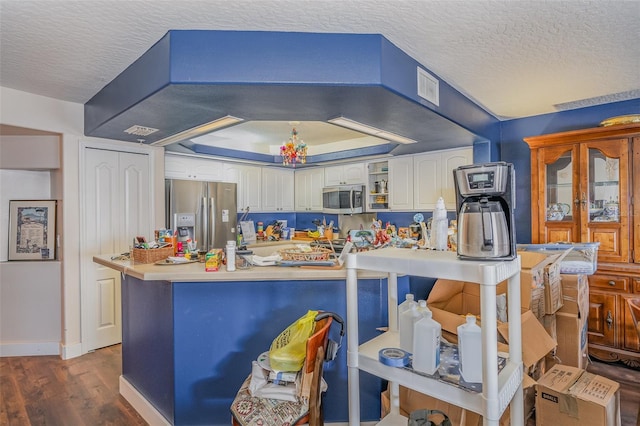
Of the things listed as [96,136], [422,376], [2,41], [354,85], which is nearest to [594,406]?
[422,376]

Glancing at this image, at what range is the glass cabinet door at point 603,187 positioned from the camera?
3.13m

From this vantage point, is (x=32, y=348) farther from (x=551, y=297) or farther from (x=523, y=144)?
(x=523, y=144)

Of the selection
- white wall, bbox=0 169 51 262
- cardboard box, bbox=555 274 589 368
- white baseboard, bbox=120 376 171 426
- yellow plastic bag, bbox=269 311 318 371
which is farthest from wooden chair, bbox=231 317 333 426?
white wall, bbox=0 169 51 262

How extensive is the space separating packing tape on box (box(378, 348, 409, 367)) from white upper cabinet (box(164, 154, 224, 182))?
3741 millimetres

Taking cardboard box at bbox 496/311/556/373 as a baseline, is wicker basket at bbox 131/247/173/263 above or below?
above

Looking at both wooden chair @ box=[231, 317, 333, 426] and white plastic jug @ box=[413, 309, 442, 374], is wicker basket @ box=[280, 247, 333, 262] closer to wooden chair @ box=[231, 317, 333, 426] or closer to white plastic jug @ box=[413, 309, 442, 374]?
wooden chair @ box=[231, 317, 333, 426]

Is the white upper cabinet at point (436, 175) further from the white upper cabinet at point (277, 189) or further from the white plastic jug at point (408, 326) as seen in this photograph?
the white plastic jug at point (408, 326)

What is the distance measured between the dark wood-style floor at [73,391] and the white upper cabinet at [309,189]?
3.38 metres

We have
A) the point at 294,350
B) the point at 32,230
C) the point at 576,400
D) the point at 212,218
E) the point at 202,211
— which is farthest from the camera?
the point at 212,218

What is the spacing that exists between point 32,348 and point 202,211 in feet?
7.14

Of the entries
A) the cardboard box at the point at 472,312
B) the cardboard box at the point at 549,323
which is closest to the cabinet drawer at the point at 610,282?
the cardboard box at the point at 549,323

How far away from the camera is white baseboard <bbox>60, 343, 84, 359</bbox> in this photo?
132 inches

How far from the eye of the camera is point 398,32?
6.74ft

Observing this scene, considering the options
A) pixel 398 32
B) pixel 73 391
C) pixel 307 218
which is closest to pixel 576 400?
pixel 398 32
